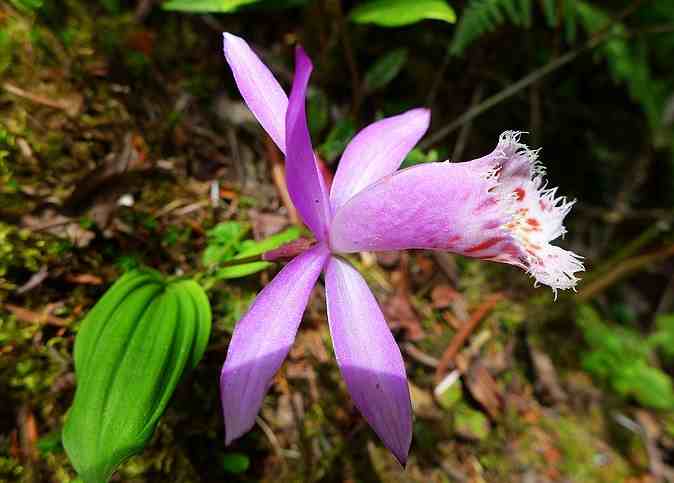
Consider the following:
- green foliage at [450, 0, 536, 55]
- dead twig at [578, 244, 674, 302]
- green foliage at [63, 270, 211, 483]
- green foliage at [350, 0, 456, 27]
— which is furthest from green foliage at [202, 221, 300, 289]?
dead twig at [578, 244, 674, 302]

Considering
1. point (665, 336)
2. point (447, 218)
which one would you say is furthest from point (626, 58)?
point (447, 218)

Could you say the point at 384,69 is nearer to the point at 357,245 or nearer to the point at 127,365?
the point at 357,245

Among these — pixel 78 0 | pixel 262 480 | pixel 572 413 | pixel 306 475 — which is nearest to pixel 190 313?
pixel 262 480

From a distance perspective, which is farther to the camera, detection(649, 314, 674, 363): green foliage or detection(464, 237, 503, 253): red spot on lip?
detection(649, 314, 674, 363): green foliage

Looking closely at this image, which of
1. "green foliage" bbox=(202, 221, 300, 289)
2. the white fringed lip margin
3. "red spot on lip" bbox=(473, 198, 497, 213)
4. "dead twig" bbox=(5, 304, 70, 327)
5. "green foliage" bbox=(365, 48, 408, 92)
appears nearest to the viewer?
"red spot on lip" bbox=(473, 198, 497, 213)

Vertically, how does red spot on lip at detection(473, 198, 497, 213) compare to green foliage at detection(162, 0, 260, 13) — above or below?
below

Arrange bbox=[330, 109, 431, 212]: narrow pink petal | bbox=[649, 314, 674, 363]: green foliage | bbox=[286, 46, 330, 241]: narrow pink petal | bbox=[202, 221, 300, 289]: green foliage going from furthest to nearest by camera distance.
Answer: bbox=[649, 314, 674, 363]: green foliage, bbox=[202, 221, 300, 289]: green foliage, bbox=[330, 109, 431, 212]: narrow pink petal, bbox=[286, 46, 330, 241]: narrow pink petal

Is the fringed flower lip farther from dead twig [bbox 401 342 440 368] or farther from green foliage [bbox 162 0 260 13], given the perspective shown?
dead twig [bbox 401 342 440 368]
